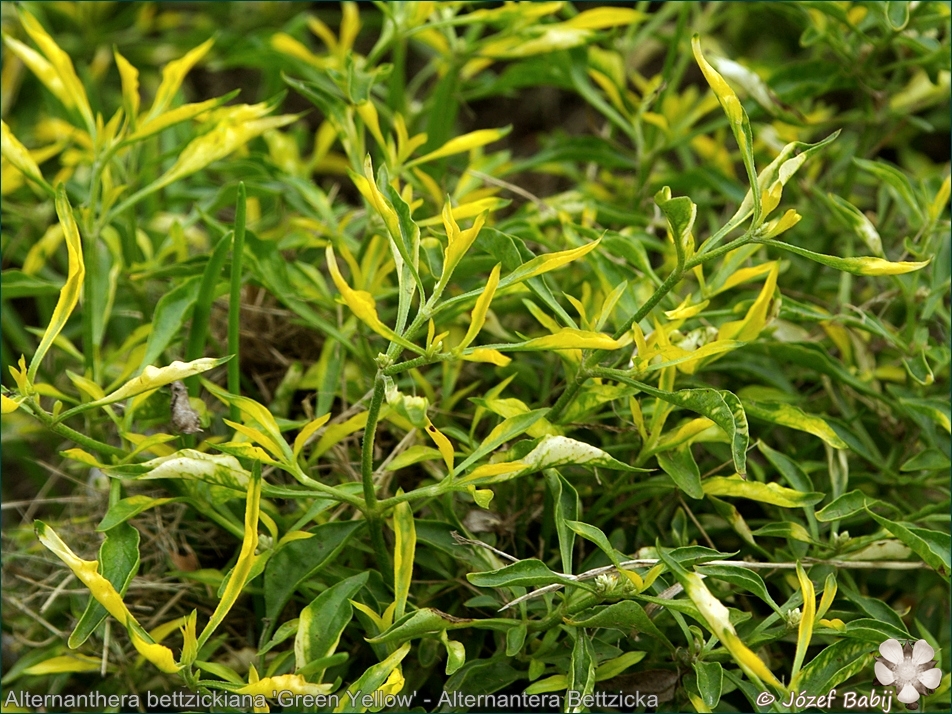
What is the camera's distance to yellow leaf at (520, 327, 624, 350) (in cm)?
69

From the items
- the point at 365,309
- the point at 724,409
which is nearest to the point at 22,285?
the point at 365,309

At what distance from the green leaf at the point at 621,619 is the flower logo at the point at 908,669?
177 millimetres

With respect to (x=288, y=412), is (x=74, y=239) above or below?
above

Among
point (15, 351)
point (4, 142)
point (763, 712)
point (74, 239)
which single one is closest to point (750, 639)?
point (763, 712)

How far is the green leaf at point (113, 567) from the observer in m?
0.74

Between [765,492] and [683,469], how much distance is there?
0.07m

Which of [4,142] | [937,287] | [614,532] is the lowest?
[614,532]

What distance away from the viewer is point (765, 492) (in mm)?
812

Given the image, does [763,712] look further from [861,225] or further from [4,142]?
[4,142]

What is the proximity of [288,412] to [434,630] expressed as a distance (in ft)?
1.09

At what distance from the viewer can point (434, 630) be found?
2.52ft

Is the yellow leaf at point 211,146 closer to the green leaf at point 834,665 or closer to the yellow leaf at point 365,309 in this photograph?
the yellow leaf at point 365,309

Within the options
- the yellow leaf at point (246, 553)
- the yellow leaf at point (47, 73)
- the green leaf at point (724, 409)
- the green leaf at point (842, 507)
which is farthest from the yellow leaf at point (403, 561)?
the yellow leaf at point (47, 73)

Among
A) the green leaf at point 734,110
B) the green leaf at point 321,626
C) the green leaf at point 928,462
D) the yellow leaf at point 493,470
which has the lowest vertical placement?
the green leaf at point 928,462
